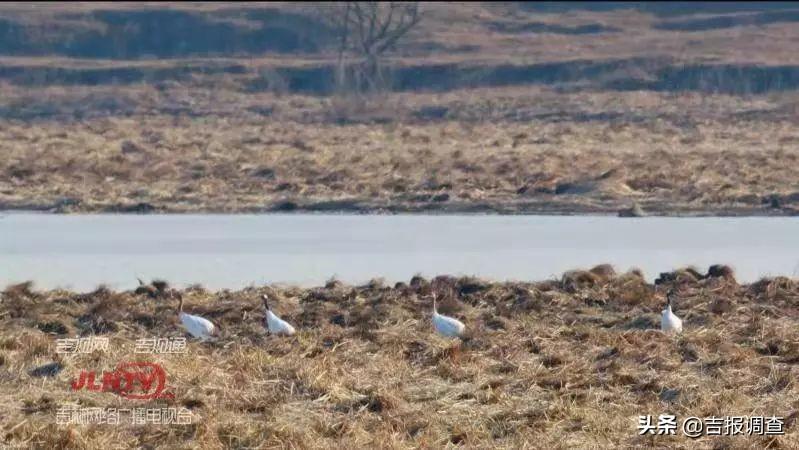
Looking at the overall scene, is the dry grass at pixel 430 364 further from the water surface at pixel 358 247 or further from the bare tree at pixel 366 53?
the bare tree at pixel 366 53

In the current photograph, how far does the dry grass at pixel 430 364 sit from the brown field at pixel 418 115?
31.7 feet

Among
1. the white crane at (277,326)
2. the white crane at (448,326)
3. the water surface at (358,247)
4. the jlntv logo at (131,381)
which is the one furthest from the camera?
the water surface at (358,247)

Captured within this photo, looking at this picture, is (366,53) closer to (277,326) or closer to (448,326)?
(277,326)

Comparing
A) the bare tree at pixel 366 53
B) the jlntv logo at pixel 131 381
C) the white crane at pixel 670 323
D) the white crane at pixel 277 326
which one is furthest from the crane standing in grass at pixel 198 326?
the bare tree at pixel 366 53

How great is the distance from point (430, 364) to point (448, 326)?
0.91 metres

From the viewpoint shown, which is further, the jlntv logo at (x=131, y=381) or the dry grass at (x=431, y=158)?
the dry grass at (x=431, y=158)

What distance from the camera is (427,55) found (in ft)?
204

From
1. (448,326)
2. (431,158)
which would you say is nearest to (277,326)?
(448,326)

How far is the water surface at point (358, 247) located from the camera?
17.0m

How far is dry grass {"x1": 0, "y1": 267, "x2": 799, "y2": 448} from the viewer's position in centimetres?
954

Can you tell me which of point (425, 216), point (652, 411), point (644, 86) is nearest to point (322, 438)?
point (652, 411)

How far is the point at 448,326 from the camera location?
A: 12.5 m

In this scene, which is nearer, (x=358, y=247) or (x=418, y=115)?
(x=358, y=247)

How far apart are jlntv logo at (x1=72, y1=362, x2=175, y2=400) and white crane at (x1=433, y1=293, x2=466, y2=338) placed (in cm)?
238
